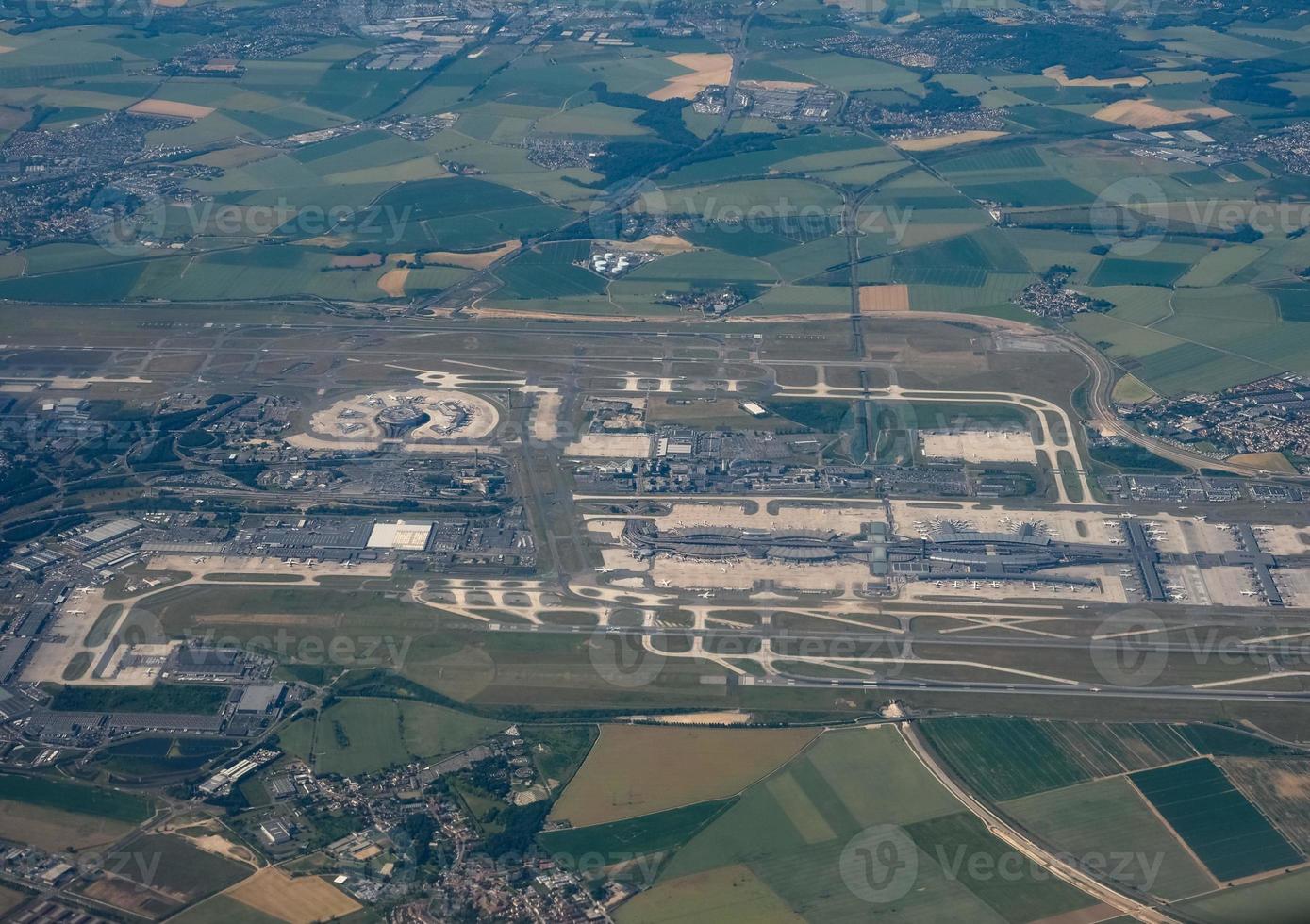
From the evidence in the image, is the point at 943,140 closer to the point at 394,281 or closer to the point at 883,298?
the point at 883,298

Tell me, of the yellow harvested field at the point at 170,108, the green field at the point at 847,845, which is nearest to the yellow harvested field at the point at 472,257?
the yellow harvested field at the point at 170,108

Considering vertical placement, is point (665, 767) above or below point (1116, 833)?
above

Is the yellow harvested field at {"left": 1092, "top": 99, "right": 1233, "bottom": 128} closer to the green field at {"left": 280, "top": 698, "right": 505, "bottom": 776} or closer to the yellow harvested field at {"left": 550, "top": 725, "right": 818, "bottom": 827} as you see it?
the yellow harvested field at {"left": 550, "top": 725, "right": 818, "bottom": 827}

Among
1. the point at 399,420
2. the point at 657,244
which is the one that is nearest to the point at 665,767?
the point at 399,420

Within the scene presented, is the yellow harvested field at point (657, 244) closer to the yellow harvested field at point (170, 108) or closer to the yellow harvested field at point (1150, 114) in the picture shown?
the yellow harvested field at point (1150, 114)

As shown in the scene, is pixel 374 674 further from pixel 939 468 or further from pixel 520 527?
pixel 939 468

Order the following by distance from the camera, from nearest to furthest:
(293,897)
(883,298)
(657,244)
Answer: (293,897)
(883,298)
(657,244)

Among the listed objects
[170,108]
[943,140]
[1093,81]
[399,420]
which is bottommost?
[399,420]
